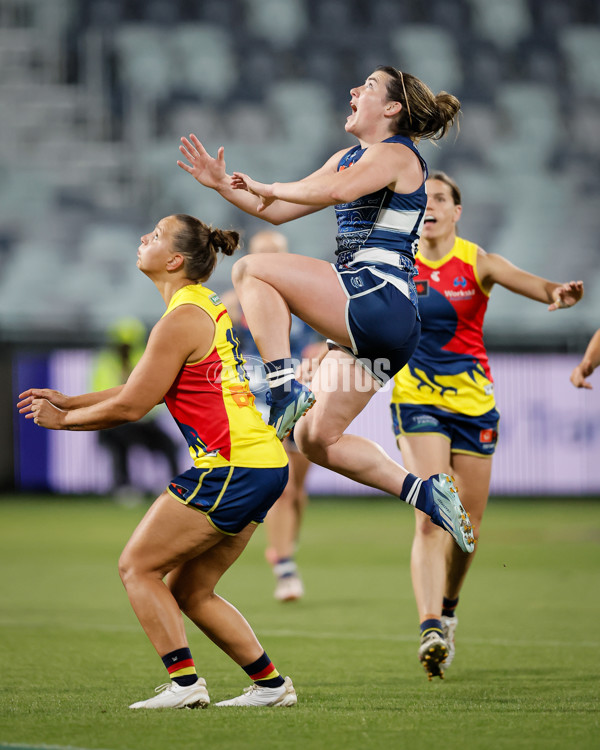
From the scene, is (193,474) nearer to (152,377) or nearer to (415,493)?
(152,377)

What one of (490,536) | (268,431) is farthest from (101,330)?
(268,431)

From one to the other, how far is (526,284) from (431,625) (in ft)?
5.93

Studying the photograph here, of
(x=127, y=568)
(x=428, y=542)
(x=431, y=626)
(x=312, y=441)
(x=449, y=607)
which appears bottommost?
(x=449, y=607)

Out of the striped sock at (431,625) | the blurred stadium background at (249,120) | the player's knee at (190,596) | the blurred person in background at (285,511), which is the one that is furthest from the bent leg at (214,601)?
the blurred stadium background at (249,120)

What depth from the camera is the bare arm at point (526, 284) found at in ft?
17.5

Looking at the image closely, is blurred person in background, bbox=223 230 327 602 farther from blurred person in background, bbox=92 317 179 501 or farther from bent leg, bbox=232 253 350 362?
blurred person in background, bbox=92 317 179 501

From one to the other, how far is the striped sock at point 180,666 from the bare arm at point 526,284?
7.85ft

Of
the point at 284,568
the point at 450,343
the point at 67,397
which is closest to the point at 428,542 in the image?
the point at 450,343

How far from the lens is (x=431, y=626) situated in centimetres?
495

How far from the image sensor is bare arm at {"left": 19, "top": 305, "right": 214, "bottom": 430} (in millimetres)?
3977

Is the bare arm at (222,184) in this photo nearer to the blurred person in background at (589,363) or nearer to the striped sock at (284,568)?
the blurred person in background at (589,363)

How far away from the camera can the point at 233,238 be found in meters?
4.31

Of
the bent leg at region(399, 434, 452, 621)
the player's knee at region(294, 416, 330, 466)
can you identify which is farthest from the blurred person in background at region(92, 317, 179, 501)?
the player's knee at region(294, 416, 330, 466)

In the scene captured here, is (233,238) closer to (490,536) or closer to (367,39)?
(490,536)
